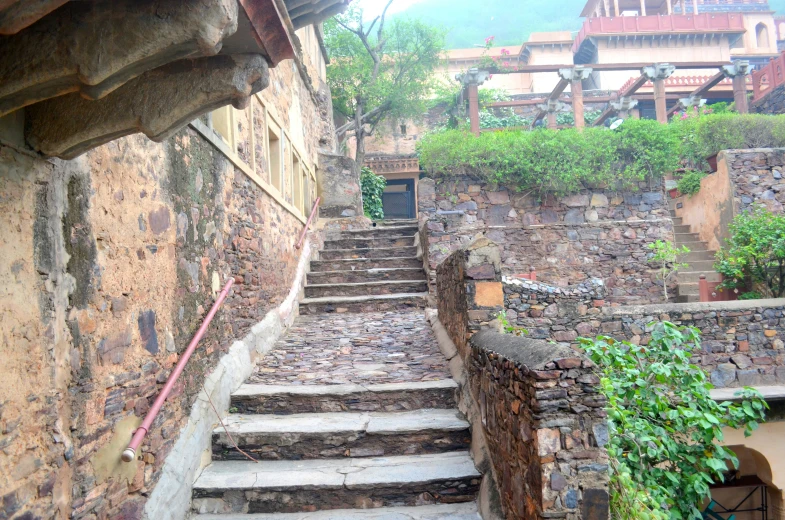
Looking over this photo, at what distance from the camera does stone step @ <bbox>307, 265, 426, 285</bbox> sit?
8.92 m

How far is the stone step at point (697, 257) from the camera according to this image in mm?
10823

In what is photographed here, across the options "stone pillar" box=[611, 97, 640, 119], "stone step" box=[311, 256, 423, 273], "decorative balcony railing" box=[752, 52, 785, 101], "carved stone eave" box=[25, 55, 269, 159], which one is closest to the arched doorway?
"decorative balcony railing" box=[752, 52, 785, 101]

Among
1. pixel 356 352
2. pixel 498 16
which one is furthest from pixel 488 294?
pixel 498 16

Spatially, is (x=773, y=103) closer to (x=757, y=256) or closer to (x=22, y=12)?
(x=757, y=256)

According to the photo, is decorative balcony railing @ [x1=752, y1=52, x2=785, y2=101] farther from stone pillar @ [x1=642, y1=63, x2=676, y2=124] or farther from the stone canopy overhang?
the stone canopy overhang

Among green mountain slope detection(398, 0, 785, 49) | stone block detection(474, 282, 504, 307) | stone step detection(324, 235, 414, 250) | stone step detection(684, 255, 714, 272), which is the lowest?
stone block detection(474, 282, 504, 307)

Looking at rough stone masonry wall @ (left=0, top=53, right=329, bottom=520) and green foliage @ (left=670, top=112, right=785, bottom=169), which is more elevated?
green foliage @ (left=670, top=112, right=785, bottom=169)

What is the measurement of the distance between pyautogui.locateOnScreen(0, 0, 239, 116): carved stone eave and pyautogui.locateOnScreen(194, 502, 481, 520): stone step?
2915mm

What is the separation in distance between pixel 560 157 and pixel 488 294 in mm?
7537

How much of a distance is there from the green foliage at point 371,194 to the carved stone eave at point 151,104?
12762 mm

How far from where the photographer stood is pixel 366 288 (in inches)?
336

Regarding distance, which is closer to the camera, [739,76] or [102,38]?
[102,38]

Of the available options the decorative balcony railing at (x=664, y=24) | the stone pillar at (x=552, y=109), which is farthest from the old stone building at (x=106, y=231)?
the decorative balcony railing at (x=664, y=24)

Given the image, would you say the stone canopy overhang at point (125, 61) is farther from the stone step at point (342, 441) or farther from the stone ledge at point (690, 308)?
the stone ledge at point (690, 308)
